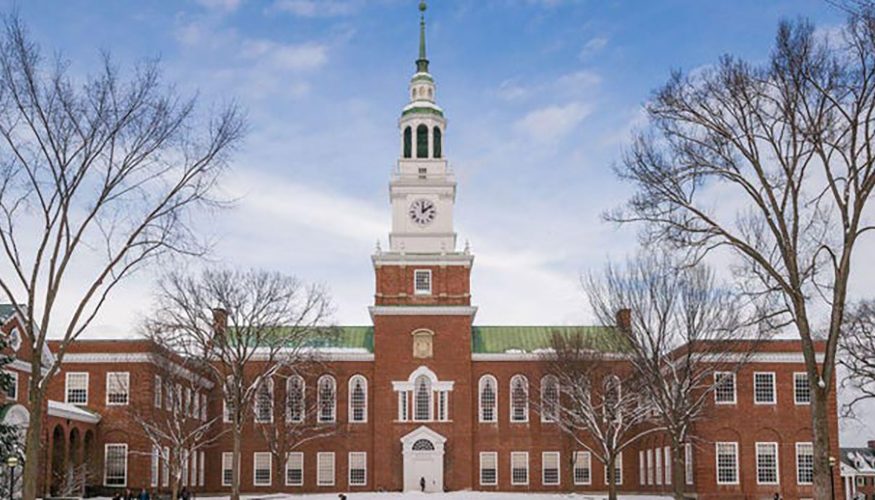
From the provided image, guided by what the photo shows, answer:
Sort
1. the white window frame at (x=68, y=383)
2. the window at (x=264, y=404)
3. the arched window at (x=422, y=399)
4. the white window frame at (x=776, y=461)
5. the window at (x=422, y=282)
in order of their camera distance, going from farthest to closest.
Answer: the window at (x=422, y=282), the arched window at (x=422, y=399), the window at (x=264, y=404), the white window frame at (x=68, y=383), the white window frame at (x=776, y=461)

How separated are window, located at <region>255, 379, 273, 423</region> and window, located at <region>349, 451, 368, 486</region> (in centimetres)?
585

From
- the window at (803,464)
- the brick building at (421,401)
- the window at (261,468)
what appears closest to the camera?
the window at (803,464)

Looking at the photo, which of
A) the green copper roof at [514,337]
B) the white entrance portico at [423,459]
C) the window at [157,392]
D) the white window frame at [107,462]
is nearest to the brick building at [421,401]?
the white entrance portico at [423,459]

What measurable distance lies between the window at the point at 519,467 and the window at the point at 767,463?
50.1 feet

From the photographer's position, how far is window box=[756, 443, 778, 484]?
5922cm

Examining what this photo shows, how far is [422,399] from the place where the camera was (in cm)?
6844

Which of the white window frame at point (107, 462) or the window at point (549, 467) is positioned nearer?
the white window frame at point (107, 462)

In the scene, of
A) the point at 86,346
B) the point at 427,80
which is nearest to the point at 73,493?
the point at 86,346

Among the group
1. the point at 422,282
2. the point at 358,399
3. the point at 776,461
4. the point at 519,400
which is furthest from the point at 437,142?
the point at 776,461

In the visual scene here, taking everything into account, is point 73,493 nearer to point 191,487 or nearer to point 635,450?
point 191,487

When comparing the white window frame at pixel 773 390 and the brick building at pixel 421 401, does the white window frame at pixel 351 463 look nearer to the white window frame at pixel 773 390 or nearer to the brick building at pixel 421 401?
the brick building at pixel 421 401

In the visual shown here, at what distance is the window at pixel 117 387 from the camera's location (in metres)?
60.8

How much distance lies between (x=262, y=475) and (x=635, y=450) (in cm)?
2299

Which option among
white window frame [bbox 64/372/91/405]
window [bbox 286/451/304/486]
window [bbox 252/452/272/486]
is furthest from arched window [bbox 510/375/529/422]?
white window frame [bbox 64/372/91/405]
